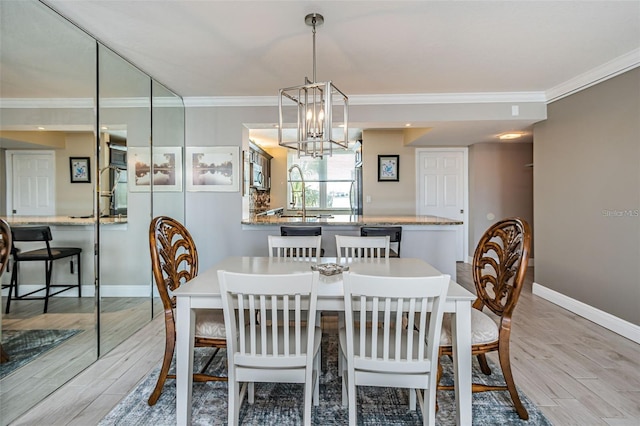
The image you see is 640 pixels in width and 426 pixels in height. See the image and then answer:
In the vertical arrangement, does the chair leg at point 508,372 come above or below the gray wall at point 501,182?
below

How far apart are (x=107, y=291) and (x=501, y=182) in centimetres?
579

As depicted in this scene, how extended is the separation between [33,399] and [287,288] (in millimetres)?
1853

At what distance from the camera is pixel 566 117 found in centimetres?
363

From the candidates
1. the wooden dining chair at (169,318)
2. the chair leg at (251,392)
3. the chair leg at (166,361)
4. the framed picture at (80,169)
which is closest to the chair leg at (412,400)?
the chair leg at (251,392)

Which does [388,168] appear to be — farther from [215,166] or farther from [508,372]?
[508,372]

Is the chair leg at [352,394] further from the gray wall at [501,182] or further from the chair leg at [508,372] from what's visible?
the gray wall at [501,182]

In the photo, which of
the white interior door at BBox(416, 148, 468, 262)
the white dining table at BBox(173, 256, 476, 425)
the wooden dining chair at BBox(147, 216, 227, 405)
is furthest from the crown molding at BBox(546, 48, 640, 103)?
the wooden dining chair at BBox(147, 216, 227, 405)

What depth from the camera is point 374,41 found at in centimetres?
258

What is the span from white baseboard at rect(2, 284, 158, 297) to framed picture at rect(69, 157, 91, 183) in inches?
30.1

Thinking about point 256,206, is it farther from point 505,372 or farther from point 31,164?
point 505,372

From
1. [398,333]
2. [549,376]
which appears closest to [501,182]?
[549,376]

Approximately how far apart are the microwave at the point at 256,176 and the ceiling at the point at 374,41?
207 cm

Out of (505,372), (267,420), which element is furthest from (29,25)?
(505,372)

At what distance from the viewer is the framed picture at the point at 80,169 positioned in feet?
7.73
